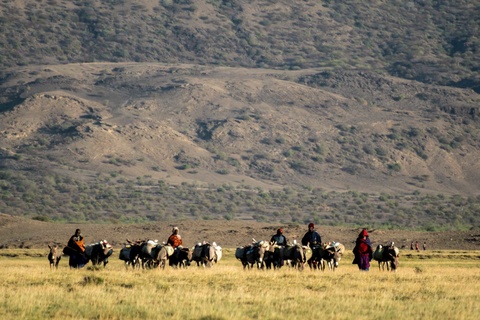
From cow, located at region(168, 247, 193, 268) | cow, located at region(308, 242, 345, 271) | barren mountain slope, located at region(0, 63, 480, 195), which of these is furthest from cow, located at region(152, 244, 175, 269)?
barren mountain slope, located at region(0, 63, 480, 195)

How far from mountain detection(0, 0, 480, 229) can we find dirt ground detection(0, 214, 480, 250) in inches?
296

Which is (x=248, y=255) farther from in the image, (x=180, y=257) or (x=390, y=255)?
(x=390, y=255)

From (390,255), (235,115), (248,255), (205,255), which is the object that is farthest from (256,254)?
(235,115)

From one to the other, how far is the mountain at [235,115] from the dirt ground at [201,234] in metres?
7.52

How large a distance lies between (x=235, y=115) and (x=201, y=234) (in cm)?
5906

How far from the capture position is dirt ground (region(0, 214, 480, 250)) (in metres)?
57.6

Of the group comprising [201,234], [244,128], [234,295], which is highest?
[244,128]

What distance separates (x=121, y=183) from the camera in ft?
305

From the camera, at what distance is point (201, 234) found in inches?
2362

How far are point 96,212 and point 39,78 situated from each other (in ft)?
165

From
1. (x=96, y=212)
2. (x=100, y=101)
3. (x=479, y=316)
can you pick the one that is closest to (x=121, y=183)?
(x=96, y=212)

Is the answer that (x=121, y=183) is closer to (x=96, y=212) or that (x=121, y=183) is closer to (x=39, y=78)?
(x=96, y=212)

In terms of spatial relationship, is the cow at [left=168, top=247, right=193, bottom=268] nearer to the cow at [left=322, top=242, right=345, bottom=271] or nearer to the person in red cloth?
the cow at [left=322, top=242, right=345, bottom=271]

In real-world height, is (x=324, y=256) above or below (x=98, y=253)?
below
